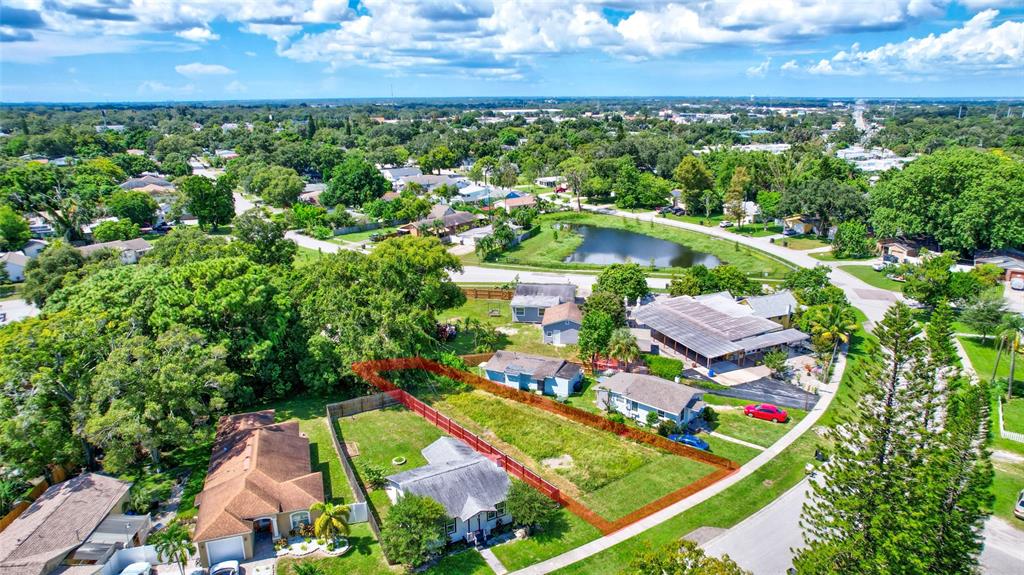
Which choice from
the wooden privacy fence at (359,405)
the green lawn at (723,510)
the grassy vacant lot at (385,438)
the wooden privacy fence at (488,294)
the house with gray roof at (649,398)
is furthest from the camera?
the wooden privacy fence at (488,294)

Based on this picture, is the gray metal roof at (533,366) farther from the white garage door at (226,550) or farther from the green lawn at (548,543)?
the white garage door at (226,550)

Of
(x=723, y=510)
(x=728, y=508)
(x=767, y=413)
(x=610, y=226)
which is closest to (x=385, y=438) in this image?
(x=723, y=510)

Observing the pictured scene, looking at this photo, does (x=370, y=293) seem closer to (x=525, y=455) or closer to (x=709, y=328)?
(x=525, y=455)

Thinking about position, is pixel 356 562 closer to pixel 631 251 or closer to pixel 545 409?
pixel 545 409

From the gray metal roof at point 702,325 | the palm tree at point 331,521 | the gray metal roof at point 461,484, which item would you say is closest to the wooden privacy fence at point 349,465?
the palm tree at point 331,521

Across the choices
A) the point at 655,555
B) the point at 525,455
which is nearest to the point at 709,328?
the point at 525,455

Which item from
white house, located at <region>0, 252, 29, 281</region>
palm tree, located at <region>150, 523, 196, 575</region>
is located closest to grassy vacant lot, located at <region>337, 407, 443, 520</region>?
palm tree, located at <region>150, 523, 196, 575</region>
